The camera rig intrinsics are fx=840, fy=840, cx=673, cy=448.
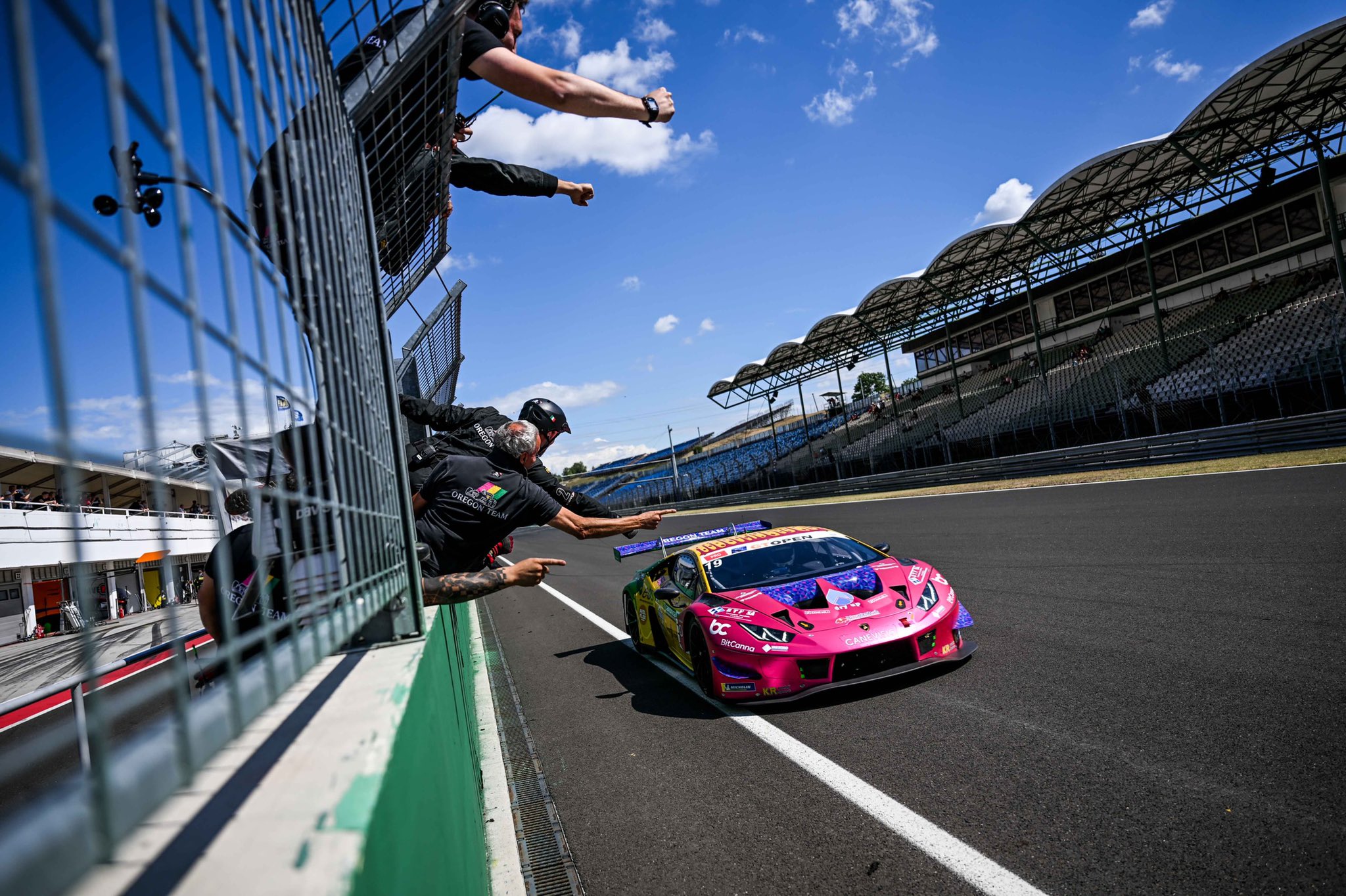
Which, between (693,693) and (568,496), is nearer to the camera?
(568,496)

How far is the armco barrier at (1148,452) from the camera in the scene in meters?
16.8

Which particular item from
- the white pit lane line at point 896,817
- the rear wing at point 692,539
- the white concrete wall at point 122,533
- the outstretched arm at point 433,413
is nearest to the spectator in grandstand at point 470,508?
the outstretched arm at point 433,413

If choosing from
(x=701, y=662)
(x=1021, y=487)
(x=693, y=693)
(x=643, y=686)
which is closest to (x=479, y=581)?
(x=701, y=662)

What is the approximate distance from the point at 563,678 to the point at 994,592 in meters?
4.19

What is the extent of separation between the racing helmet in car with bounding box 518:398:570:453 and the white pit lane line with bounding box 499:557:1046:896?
7.39 feet

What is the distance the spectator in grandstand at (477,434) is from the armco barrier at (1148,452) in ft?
54.7

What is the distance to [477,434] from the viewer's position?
565 cm

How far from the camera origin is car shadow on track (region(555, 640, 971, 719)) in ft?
18.5

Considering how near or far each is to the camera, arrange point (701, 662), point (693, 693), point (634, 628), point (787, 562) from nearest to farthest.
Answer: point (701, 662) → point (693, 693) → point (787, 562) → point (634, 628)

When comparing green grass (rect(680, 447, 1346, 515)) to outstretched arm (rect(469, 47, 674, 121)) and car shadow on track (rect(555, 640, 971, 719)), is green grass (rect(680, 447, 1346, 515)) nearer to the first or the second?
car shadow on track (rect(555, 640, 971, 719))

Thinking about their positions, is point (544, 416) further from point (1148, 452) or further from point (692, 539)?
point (1148, 452)

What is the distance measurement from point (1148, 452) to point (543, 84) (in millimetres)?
→ 21375

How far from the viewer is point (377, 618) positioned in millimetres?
2125

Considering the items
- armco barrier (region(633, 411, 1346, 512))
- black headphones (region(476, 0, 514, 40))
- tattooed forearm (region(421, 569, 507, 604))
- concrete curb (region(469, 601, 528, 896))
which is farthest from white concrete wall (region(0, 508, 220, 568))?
armco barrier (region(633, 411, 1346, 512))
